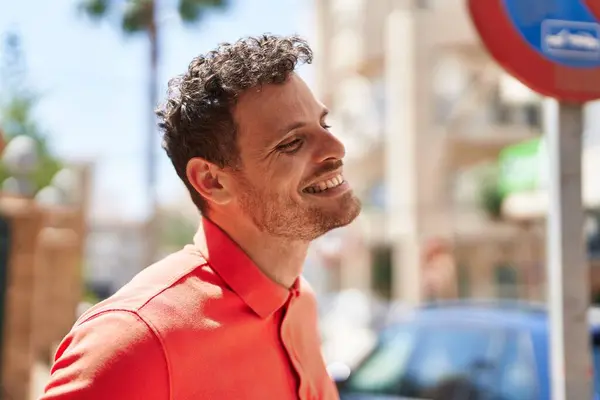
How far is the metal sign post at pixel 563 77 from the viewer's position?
2.14m

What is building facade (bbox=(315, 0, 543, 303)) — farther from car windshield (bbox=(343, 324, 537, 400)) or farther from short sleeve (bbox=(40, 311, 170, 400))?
short sleeve (bbox=(40, 311, 170, 400))

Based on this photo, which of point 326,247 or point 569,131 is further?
point 326,247

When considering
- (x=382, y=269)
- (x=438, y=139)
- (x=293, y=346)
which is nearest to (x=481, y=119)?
(x=438, y=139)

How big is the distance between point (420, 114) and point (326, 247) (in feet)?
17.0

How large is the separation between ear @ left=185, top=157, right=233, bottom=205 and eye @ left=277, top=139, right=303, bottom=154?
0.47 ft

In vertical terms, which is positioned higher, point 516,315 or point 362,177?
point 516,315

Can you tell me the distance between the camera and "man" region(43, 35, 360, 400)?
1528 millimetres

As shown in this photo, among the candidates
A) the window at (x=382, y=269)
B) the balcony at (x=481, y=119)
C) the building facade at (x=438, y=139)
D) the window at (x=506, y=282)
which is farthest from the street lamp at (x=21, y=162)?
the window at (x=382, y=269)

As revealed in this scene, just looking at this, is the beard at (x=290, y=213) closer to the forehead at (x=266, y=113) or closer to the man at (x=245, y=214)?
the man at (x=245, y=214)

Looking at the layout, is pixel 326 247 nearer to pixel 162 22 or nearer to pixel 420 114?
pixel 420 114

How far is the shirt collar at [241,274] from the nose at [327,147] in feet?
0.88

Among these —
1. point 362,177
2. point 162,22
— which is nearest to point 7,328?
point 162,22

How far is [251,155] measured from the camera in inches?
65.8

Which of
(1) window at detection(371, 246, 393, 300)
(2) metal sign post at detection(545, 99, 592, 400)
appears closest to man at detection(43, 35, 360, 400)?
(2) metal sign post at detection(545, 99, 592, 400)
